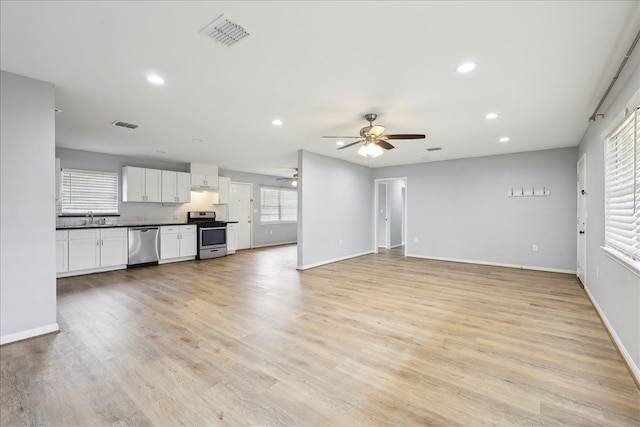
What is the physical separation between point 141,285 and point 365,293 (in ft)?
11.9

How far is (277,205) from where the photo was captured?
10.0 metres

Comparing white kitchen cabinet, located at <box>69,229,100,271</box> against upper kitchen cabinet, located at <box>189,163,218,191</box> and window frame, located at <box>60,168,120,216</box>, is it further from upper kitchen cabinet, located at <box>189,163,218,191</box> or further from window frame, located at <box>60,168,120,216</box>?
upper kitchen cabinet, located at <box>189,163,218,191</box>

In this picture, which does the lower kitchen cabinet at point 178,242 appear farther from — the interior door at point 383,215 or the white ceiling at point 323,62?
the interior door at point 383,215

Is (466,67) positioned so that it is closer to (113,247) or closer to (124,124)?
(124,124)

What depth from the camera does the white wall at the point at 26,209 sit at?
2551 mm

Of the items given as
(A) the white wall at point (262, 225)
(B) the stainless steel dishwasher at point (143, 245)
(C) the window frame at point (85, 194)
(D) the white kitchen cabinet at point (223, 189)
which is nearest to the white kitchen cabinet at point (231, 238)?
(D) the white kitchen cabinet at point (223, 189)

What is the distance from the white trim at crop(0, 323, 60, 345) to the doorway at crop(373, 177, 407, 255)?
6.73 meters

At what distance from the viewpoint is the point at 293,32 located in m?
1.99

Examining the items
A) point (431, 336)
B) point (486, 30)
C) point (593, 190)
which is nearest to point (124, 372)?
point (431, 336)

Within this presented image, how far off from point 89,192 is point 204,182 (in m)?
2.38

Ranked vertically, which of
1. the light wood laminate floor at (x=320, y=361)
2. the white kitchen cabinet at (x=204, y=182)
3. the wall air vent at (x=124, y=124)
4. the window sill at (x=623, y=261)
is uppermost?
the wall air vent at (x=124, y=124)

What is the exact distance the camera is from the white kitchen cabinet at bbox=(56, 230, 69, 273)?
16.5 ft

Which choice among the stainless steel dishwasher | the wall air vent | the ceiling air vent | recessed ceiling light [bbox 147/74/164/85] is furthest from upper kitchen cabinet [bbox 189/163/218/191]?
the ceiling air vent

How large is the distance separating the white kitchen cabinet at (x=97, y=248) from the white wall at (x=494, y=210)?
21.6 feet
